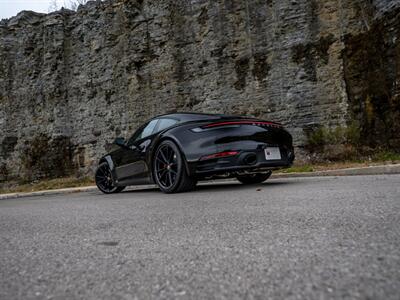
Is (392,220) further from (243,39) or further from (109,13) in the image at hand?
(109,13)

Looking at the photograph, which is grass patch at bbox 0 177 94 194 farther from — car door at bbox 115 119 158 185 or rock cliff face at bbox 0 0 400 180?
car door at bbox 115 119 158 185

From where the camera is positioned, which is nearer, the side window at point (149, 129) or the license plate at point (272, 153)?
the license plate at point (272, 153)

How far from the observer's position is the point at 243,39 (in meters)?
12.3

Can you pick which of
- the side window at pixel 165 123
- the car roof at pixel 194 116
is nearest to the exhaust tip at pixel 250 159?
the car roof at pixel 194 116

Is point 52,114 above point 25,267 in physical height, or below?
above

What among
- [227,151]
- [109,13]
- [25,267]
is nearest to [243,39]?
[109,13]

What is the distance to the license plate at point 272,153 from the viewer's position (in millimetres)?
4910

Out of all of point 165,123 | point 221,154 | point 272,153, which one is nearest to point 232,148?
point 221,154

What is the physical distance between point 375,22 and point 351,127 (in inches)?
122

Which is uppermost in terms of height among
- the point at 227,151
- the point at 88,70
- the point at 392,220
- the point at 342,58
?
the point at 88,70

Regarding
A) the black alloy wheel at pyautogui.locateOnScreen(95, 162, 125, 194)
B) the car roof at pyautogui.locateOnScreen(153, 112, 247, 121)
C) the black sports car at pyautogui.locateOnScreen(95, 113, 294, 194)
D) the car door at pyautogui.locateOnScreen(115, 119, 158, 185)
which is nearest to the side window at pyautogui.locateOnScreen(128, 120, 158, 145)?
the car door at pyautogui.locateOnScreen(115, 119, 158, 185)

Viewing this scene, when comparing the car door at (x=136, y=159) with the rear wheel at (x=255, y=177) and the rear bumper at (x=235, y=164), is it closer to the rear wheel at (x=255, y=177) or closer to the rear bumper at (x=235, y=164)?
the rear bumper at (x=235, y=164)

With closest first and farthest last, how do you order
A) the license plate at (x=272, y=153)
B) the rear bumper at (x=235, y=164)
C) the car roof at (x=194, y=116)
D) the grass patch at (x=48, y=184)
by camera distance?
1. the rear bumper at (x=235, y=164)
2. the license plate at (x=272, y=153)
3. the car roof at (x=194, y=116)
4. the grass patch at (x=48, y=184)

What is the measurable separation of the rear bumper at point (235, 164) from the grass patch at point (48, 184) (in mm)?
8151
